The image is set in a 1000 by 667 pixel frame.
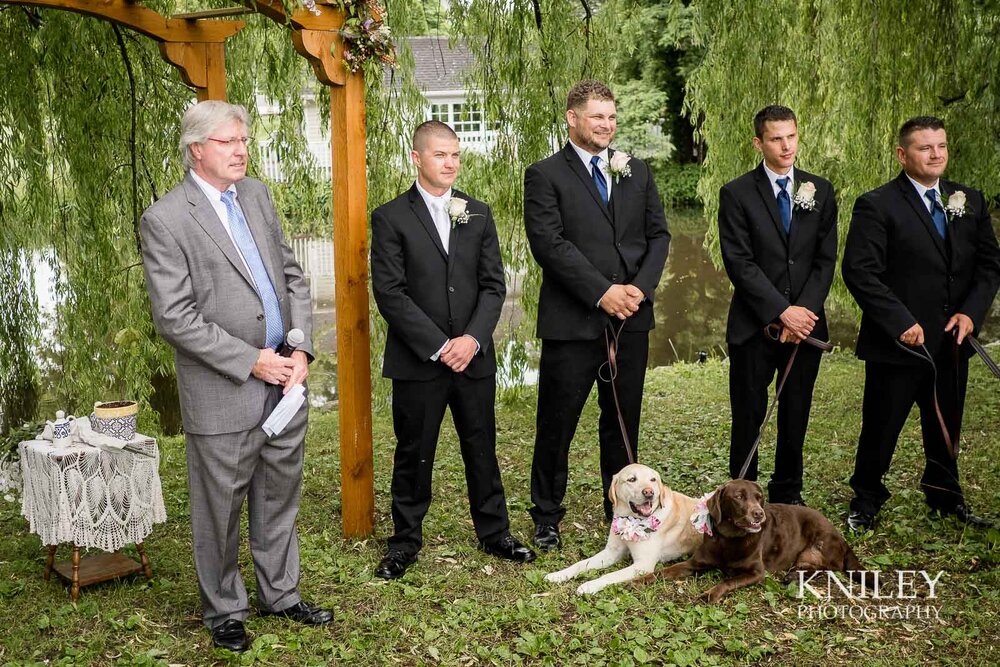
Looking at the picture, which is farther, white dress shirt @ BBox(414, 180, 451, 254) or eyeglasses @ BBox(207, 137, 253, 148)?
white dress shirt @ BBox(414, 180, 451, 254)

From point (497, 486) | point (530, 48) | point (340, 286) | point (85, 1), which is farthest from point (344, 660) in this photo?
point (530, 48)

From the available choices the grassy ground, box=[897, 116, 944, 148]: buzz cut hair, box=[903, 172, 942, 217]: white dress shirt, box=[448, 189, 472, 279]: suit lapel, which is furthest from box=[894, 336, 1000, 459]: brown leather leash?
box=[448, 189, 472, 279]: suit lapel

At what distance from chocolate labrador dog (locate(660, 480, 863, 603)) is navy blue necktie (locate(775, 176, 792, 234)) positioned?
4.61 ft

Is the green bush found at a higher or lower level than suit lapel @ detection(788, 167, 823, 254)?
higher

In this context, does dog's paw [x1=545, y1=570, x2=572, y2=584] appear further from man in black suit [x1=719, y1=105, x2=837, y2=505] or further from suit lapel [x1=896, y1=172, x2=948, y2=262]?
suit lapel [x1=896, y1=172, x2=948, y2=262]

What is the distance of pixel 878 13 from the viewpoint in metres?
6.35

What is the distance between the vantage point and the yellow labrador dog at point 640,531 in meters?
4.38

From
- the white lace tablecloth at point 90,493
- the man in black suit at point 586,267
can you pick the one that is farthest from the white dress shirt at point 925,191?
the white lace tablecloth at point 90,493

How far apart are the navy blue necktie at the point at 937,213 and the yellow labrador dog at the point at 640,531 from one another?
185cm

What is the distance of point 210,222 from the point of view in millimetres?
3732

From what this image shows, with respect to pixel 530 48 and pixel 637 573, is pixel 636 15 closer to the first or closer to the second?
pixel 530 48

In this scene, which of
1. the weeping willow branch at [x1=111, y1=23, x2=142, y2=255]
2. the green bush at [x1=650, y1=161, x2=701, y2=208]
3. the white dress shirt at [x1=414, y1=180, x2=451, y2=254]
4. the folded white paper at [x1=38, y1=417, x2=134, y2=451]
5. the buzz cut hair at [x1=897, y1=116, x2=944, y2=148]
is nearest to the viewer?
the folded white paper at [x1=38, y1=417, x2=134, y2=451]

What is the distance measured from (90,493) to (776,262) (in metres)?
3.39

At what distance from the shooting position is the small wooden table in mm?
4359
